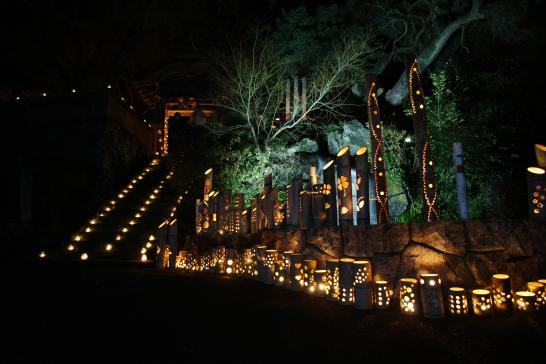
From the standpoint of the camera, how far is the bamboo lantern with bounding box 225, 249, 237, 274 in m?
8.16

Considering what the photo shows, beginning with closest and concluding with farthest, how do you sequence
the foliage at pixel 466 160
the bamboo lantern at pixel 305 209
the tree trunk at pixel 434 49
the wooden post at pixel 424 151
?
the wooden post at pixel 424 151 < the bamboo lantern at pixel 305 209 < the foliage at pixel 466 160 < the tree trunk at pixel 434 49

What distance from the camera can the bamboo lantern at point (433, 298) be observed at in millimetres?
4164

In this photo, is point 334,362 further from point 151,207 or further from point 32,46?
point 32,46

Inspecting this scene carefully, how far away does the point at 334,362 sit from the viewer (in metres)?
3.17

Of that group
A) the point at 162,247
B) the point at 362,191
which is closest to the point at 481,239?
the point at 362,191

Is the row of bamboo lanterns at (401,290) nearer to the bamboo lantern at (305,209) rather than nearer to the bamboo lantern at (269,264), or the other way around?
the bamboo lantern at (269,264)

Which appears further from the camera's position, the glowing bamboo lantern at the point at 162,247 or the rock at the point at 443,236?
the glowing bamboo lantern at the point at 162,247

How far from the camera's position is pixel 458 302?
4.17 meters

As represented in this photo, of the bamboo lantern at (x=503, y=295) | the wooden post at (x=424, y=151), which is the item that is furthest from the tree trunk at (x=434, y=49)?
the bamboo lantern at (x=503, y=295)

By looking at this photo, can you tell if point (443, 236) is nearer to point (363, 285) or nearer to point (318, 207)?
point (363, 285)

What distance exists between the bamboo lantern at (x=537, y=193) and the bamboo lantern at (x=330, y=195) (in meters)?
2.61

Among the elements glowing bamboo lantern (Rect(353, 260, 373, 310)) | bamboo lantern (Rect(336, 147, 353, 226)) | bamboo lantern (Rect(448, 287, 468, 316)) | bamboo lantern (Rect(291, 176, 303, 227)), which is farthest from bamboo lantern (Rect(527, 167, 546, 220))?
bamboo lantern (Rect(291, 176, 303, 227))

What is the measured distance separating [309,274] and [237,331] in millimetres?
1940

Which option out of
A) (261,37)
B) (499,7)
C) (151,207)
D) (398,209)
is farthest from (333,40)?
(151,207)
